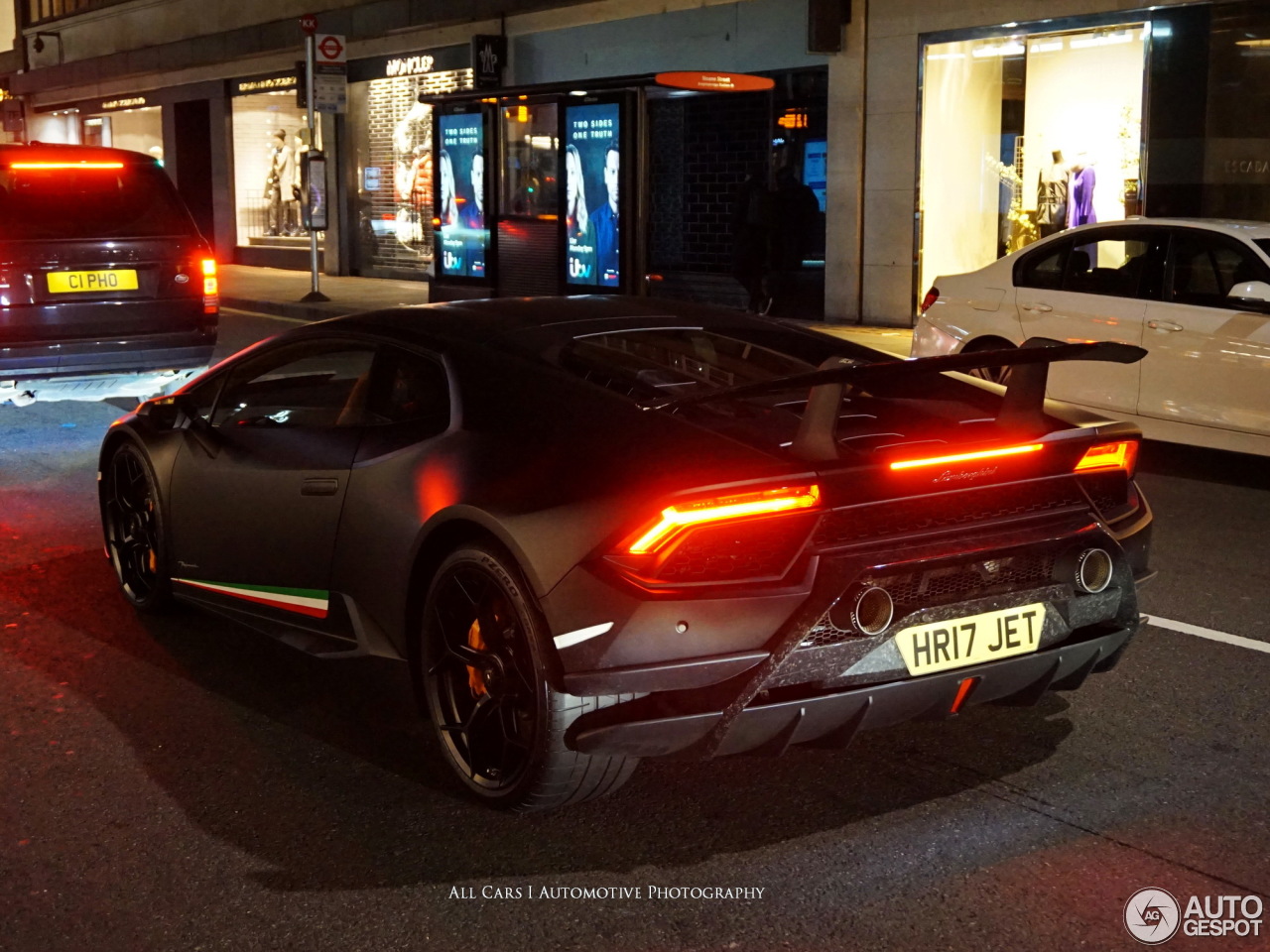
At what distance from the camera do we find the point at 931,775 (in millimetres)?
4375

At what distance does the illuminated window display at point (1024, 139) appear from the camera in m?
16.0

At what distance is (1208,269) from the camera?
894 cm

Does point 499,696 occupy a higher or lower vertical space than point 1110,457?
lower

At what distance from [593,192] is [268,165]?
15774mm

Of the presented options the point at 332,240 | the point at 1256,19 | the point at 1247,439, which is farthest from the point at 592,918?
the point at 332,240

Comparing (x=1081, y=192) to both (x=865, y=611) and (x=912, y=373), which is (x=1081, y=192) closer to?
(x=912, y=373)

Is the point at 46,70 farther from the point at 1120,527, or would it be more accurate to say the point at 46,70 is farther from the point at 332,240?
the point at 1120,527

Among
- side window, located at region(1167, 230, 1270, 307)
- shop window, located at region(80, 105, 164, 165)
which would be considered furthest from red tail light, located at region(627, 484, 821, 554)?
shop window, located at region(80, 105, 164, 165)

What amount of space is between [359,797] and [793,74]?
16.2 meters

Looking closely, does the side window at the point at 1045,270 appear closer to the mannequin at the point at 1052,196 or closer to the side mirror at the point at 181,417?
the side mirror at the point at 181,417

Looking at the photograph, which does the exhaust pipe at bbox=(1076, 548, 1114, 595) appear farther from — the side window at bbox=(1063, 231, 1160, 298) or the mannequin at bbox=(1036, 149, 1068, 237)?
the mannequin at bbox=(1036, 149, 1068, 237)

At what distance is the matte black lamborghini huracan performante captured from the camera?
370 centimetres

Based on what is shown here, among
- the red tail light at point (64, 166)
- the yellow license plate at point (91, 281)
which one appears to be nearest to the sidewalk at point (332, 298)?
the yellow license plate at point (91, 281)

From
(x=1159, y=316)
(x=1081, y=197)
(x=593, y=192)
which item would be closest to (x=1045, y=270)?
(x=1159, y=316)
